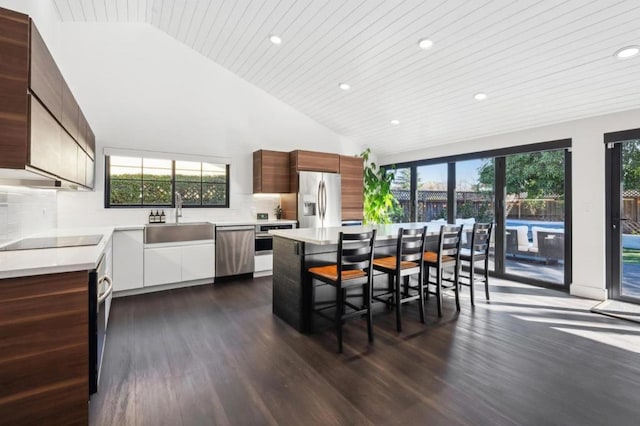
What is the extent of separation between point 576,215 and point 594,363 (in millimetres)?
2444

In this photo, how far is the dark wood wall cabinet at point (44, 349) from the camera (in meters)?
1.53

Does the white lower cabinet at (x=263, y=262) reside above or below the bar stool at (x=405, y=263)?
below

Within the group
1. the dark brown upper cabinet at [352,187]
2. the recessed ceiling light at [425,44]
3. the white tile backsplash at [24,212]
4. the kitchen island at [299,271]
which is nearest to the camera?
the white tile backsplash at [24,212]

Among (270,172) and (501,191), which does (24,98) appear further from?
(501,191)

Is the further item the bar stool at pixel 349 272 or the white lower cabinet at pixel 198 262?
the white lower cabinet at pixel 198 262

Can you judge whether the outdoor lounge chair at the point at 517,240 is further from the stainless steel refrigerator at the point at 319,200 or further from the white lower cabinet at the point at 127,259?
the white lower cabinet at the point at 127,259

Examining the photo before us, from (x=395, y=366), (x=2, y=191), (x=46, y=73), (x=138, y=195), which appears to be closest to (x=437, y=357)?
(x=395, y=366)

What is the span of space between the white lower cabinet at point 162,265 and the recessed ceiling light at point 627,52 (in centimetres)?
533

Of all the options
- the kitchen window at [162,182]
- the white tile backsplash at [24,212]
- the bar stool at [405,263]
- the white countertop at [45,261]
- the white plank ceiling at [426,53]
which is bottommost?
the bar stool at [405,263]

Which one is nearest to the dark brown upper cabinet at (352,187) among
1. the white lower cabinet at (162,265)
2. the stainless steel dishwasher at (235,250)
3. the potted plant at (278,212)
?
the potted plant at (278,212)

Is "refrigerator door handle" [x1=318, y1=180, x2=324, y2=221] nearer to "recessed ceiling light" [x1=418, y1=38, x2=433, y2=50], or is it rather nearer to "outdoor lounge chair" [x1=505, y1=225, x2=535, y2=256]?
"recessed ceiling light" [x1=418, y1=38, x2=433, y2=50]

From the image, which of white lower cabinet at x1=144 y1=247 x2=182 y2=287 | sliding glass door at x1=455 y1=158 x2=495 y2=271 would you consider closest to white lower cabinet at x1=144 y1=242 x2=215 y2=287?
white lower cabinet at x1=144 y1=247 x2=182 y2=287

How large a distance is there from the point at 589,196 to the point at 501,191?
1176 mm

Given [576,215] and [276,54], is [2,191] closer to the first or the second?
[276,54]
